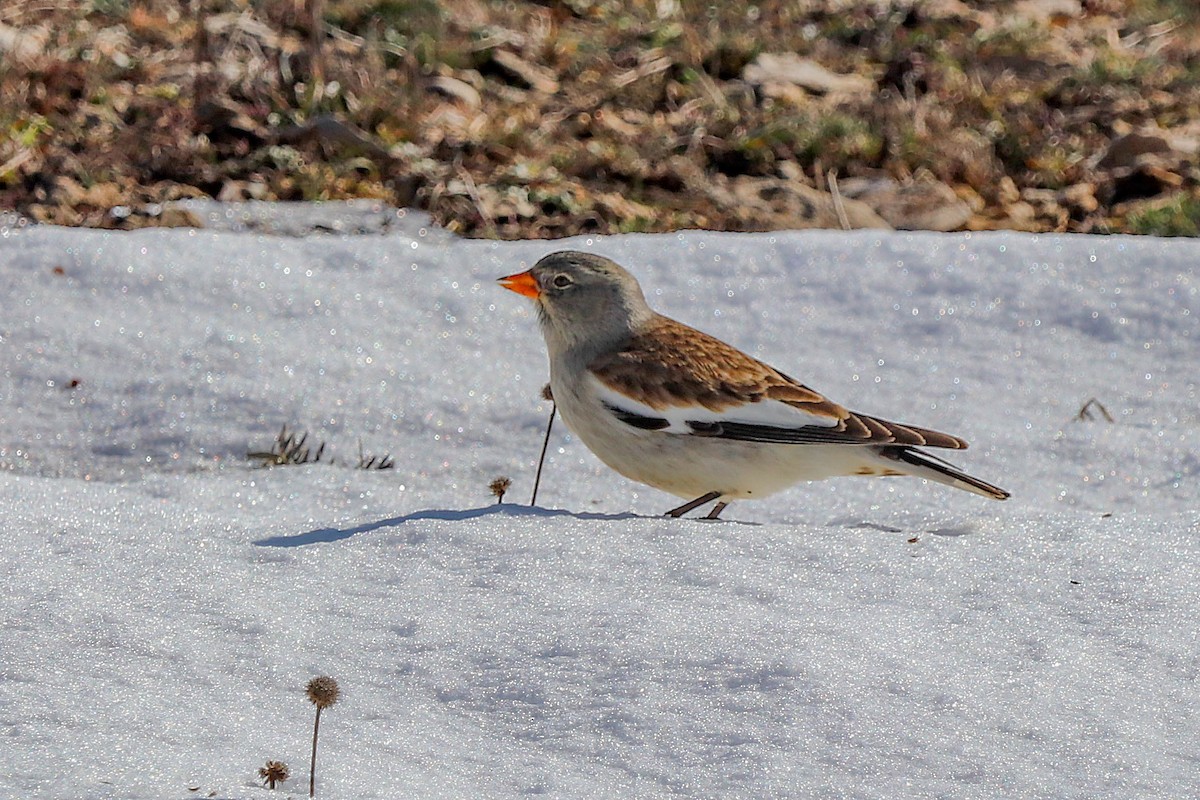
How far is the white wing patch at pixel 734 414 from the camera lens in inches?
176

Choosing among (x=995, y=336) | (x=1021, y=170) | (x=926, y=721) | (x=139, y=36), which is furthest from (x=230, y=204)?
(x=926, y=721)

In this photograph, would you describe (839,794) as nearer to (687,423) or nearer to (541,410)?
(687,423)

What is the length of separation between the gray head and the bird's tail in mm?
871

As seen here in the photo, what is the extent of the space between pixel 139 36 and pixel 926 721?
763 cm

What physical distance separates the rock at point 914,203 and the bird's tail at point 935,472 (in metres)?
3.46

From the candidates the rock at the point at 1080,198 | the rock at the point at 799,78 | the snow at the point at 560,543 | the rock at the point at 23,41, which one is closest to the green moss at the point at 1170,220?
the rock at the point at 1080,198

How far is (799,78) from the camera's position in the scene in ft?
31.3

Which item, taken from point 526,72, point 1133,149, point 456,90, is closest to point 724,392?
point 456,90

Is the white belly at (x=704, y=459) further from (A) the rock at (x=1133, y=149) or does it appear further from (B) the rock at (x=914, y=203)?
(A) the rock at (x=1133, y=149)

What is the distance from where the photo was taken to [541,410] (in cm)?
571

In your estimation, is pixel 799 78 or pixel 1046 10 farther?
pixel 1046 10

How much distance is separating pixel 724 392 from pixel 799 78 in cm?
542

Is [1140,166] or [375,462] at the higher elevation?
[1140,166]

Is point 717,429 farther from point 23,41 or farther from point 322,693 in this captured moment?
point 23,41
